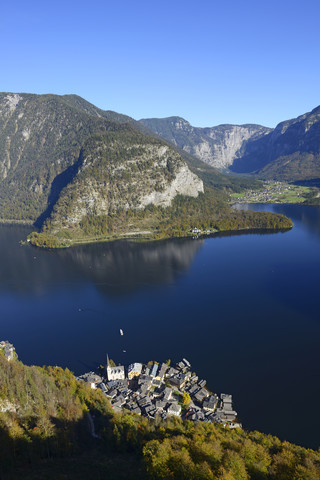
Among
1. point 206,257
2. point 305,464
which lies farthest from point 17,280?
point 305,464

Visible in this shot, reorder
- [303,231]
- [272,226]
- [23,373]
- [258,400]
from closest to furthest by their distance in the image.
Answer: [23,373]
[258,400]
[303,231]
[272,226]

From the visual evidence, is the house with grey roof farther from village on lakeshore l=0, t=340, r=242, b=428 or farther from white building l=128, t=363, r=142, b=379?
white building l=128, t=363, r=142, b=379

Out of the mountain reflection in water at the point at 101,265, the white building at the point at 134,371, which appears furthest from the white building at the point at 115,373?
the mountain reflection in water at the point at 101,265

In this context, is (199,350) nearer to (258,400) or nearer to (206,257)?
(258,400)

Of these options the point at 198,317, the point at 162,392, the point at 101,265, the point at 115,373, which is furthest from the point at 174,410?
the point at 101,265

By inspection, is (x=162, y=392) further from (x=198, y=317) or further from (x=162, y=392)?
(x=198, y=317)

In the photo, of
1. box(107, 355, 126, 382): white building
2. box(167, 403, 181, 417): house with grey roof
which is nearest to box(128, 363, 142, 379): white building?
box(107, 355, 126, 382): white building

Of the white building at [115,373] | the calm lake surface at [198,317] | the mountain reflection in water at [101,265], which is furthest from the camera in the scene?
the mountain reflection in water at [101,265]

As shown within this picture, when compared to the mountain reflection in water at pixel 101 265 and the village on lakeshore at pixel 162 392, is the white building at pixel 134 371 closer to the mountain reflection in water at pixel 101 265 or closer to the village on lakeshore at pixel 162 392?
the village on lakeshore at pixel 162 392
